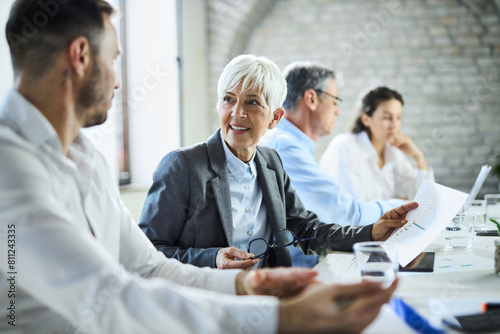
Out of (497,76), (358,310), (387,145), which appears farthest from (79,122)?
(497,76)

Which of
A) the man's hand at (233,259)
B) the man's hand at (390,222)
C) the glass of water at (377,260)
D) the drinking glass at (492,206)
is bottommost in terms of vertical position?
the drinking glass at (492,206)

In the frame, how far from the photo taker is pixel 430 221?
1.43 metres

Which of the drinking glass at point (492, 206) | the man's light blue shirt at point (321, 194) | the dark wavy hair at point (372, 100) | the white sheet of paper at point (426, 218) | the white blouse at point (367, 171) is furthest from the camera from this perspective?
the dark wavy hair at point (372, 100)

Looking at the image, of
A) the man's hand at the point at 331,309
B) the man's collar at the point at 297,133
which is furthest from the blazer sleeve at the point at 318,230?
the man's hand at the point at 331,309

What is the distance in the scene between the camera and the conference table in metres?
0.96

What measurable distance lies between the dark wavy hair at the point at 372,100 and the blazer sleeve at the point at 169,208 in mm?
2165

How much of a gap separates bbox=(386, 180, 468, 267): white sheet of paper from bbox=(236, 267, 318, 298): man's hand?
1.64 feet

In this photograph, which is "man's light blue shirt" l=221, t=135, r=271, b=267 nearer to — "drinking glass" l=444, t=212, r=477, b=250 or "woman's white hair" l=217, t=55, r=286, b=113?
"woman's white hair" l=217, t=55, r=286, b=113

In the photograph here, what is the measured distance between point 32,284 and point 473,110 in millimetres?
5283

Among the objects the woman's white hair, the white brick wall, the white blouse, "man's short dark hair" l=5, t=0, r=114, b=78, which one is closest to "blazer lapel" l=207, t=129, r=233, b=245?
the woman's white hair

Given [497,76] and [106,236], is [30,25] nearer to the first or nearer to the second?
[106,236]

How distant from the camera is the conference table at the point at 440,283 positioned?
960 mm

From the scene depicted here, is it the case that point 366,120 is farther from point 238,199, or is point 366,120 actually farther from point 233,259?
point 233,259

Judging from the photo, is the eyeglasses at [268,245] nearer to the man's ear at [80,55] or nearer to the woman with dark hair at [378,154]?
the man's ear at [80,55]
